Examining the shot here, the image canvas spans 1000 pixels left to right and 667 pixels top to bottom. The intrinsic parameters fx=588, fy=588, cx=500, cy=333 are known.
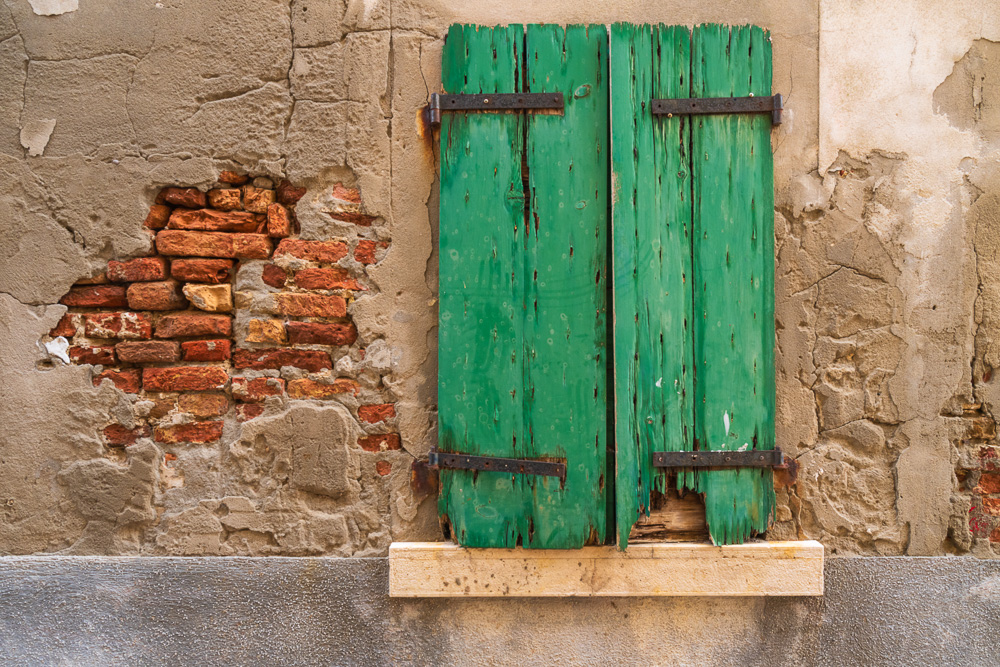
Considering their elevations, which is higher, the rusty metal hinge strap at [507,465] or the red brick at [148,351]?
the red brick at [148,351]

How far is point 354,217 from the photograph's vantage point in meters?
1.92

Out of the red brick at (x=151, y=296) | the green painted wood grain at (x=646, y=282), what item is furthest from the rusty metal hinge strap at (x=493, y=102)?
the red brick at (x=151, y=296)

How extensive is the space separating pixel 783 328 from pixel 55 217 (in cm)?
240

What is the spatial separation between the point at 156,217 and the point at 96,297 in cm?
32

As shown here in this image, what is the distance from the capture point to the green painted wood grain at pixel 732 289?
184 centimetres

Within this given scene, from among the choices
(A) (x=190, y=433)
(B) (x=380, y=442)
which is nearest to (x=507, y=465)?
(B) (x=380, y=442)

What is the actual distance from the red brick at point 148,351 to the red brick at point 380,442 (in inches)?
26.3

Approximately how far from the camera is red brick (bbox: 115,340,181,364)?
6.22 feet

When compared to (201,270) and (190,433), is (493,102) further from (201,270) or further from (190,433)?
(190,433)

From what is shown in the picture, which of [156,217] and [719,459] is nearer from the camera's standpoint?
[719,459]

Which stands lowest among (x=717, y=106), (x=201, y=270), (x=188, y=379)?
(x=188, y=379)

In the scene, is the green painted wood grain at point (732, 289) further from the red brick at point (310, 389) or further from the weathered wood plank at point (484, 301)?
the red brick at point (310, 389)

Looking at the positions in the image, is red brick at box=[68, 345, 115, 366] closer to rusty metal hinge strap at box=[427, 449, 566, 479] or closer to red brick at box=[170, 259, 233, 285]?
red brick at box=[170, 259, 233, 285]

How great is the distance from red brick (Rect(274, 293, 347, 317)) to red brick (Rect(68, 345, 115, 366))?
1.84 ft
